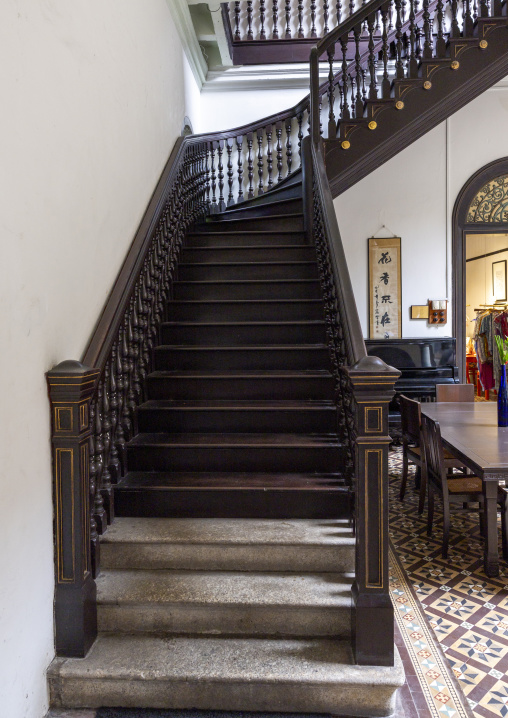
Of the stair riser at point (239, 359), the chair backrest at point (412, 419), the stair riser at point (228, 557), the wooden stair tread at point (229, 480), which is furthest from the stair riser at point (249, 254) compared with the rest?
the stair riser at point (228, 557)

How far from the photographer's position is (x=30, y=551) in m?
1.78

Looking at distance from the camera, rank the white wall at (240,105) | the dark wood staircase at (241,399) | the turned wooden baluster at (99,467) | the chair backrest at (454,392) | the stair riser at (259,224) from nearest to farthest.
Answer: the turned wooden baluster at (99,467) → the dark wood staircase at (241,399) → the stair riser at (259,224) → the chair backrest at (454,392) → the white wall at (240,105)

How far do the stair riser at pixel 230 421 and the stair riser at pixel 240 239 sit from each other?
2.02 m

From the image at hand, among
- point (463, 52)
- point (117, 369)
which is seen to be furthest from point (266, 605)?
point (463, 52)

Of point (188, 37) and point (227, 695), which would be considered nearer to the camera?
point (227, 695)

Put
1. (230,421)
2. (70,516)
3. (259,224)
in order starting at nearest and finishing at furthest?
1. (70,516)
2. (230,421)
3. (259,224)

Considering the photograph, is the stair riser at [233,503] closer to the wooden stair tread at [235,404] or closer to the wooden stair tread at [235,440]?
the wooden stair tread at [235,440]

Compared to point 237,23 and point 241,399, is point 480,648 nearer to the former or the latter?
point 241,399

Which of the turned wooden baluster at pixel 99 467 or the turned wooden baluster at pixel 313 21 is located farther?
the turned wooden baluster at pixel 313 21

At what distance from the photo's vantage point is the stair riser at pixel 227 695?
1885mm

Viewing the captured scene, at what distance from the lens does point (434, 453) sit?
3.33 m

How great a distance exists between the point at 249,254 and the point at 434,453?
2.26 metres

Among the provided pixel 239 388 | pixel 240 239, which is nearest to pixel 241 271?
pixel 240 239

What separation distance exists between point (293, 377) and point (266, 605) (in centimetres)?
144
